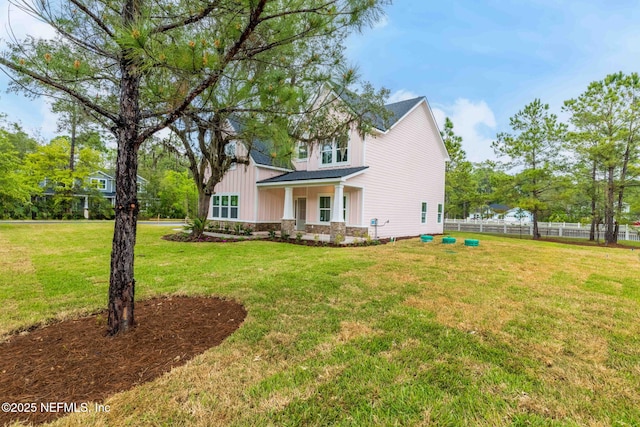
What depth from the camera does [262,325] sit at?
3.45 metres

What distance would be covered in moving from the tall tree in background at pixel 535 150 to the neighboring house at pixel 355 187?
6345 mm

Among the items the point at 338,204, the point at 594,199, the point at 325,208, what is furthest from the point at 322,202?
the point at 594,199

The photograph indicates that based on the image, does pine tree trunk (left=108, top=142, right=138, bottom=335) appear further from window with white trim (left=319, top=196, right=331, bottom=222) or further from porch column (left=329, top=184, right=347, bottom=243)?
window with white trim (left=319, top=196, right=331, bottom=222)

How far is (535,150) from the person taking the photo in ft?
61.7

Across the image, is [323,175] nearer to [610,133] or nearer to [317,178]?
[317,178]

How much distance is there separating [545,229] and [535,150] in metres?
6.59

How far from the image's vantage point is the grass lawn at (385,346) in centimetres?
201

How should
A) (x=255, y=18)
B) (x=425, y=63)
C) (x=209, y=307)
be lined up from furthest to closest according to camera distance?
(x=425, y=63), (x=209, y=307), (x=255, y=18)

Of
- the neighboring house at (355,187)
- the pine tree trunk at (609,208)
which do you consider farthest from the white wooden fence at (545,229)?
the neighboring house at (355,187)

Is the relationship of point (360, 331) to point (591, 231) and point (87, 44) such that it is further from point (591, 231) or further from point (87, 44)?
point (591, 231)

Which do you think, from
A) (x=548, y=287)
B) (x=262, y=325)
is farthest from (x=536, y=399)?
(x=548, y=287)

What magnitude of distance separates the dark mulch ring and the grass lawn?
251 mm

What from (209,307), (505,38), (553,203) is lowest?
(209,307)

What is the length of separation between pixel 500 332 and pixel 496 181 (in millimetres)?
20479
